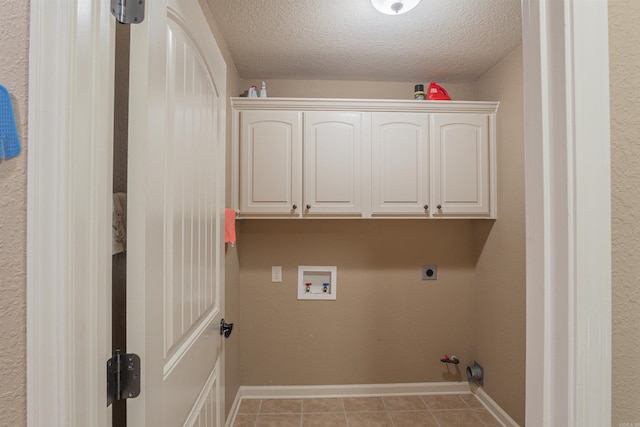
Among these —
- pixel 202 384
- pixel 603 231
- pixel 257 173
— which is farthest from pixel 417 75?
pixel 202 384

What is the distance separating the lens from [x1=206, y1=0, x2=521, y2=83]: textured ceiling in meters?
1.57

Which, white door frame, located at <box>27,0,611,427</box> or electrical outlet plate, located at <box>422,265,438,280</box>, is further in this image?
electrical outlet plate, located at <box>422,265,438,280</box>

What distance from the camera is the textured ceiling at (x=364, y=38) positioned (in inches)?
61.8

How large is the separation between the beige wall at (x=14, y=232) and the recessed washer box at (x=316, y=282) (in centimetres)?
196

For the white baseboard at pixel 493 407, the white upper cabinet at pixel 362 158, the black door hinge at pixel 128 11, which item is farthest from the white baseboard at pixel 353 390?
the black door hinge at pixel 128 11

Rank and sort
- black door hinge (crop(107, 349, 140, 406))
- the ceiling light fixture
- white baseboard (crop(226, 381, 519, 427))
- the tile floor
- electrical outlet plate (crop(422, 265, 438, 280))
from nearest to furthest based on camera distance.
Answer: black door hinge (crop(107, 349, 140, 406)) < the ceiling light fixture < the tile floor < white baseboard (crop(226, 381, 519, 427)) < electrical outlet plate (crop(422, 265, 438, 280))

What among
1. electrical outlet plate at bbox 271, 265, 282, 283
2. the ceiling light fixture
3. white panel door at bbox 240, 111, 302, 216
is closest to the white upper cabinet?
white panel door at bbox 240, 111, 302, 216

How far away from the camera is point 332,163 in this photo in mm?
2080

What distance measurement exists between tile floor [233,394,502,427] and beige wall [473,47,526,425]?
0.23 metres

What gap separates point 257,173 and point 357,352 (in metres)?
1.61

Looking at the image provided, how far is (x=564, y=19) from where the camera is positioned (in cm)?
51

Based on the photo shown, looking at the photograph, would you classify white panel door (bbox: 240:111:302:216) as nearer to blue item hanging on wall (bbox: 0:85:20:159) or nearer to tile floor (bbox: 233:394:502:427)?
tile floor (bbox: 233:394:502:427)

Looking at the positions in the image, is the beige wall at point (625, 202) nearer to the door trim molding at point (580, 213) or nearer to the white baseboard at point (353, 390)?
the door trim molding at point (580, 213)

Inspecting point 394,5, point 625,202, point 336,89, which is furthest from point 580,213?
point 336,89
